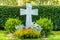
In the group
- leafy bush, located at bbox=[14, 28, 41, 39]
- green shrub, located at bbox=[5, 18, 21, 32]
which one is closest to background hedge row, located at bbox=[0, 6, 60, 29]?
green shrub, located at bbox=[5, 18, 21, 32]

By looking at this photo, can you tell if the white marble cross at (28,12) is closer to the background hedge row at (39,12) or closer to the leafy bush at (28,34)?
the leafy bush at (28,34)

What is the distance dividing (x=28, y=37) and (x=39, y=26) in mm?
834

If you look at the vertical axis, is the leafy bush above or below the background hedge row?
below

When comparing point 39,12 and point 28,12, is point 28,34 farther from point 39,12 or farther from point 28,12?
point 39,12

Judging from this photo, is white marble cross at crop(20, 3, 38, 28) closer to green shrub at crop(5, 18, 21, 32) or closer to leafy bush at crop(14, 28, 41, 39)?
green shrub at crop(5, 18, 21, 32)

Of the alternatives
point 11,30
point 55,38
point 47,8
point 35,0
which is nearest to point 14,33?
point 11,30

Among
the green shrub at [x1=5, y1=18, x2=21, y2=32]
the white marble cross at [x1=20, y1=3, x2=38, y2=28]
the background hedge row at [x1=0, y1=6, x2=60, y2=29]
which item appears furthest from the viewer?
the background hedge row at [x1=0, y1=6, x2=60, y2=29]

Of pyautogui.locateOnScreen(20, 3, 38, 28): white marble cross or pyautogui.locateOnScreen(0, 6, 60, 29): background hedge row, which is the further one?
pyautogui.locateOnScreen(0, 6, 60, 29): background hedge row

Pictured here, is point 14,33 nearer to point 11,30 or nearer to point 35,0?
point 11,30

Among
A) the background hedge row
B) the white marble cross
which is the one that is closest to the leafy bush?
the white marble cross

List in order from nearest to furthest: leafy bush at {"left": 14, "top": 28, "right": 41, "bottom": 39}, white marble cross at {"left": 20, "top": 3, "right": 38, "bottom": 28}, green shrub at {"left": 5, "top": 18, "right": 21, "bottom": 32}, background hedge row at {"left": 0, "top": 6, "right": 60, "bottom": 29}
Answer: leafy bush at {"left": 14, "top": 28, "right": 41, "bottom": 39}
white marble cross at {"left": 20, "top": 3, "right": 38, "bottom": 28}
green shrub at {"left": 5, "top": 18, "right": 21, "bottom": 32}
background hedge row at {"left": 0, "top": 6, "right": 60, "bottom": 29}

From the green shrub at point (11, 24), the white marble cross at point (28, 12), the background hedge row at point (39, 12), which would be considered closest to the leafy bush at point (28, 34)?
the white marble cross at point (28, 12)

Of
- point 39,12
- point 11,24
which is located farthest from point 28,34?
point 39,12

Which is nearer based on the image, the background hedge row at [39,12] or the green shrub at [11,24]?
the green shrub at [11,24]
